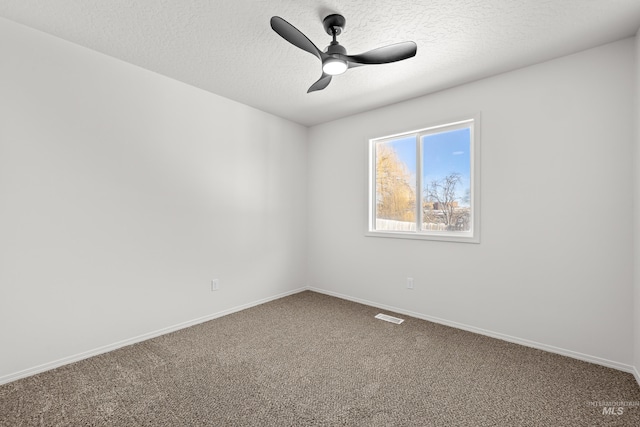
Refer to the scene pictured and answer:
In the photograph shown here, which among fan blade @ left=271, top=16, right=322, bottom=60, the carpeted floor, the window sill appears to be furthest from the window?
fan blade @ left=271, top=16, right=322, bottom=60

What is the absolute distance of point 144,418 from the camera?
1646 mm

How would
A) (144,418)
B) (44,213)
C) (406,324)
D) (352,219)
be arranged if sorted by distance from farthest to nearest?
(352,219)
(406,324)
(44,213)
(144,418)

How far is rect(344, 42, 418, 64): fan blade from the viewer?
6.15 ft

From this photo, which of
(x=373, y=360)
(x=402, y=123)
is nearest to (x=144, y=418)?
(x=373, y=360)

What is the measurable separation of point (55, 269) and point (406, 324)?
3.18 m

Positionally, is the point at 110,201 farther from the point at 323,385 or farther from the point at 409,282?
the point at 409,282

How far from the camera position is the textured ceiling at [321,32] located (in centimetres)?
188

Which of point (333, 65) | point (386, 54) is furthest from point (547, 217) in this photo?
point (333, 65)

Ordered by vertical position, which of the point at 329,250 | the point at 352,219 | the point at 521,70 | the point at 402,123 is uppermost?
the point at 521,70

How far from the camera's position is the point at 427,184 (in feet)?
11.0

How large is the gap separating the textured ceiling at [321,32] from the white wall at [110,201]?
0.31m

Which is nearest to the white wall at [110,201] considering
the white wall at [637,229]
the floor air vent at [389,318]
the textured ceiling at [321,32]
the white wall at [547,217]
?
the textured ceiling at [321,32]

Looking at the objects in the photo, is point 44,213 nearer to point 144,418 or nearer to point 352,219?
point 144,418

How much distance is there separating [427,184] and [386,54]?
1.79 meters
